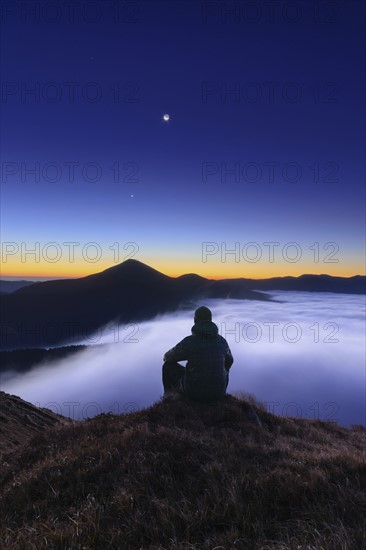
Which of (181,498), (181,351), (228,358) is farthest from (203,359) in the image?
(181,498)

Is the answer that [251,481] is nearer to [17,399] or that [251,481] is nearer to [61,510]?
[61,510]

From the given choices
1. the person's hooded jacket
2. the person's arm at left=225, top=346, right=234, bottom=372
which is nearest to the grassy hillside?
the person's hooded jacket

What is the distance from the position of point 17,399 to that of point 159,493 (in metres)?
14.0

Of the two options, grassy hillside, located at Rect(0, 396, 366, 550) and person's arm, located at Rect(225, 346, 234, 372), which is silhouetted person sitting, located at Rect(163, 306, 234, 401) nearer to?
person's arm, located at Rect(225, 346, 234, 372)

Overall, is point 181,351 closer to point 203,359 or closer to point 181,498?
point 203,359

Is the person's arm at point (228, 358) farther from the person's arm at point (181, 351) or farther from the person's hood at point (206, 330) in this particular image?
the person's arm at point (181, 351)

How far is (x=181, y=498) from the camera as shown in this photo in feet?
11.7

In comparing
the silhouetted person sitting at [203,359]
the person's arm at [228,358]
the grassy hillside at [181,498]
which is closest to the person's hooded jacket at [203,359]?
the silhouetted person sitting at [203,359]

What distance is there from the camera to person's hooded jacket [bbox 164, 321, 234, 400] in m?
8.55

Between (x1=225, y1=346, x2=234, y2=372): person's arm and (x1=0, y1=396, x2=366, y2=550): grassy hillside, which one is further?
(x1=225, y1=346, x2=234, y2=372): person's arm

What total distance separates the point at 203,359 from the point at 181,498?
5000mm

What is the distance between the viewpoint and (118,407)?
10.2 metres

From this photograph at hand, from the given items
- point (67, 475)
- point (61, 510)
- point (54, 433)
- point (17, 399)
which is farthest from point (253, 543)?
point (17, 399)

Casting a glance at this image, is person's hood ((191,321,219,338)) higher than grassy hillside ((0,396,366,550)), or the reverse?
person's hood ((191,321,219,338))
